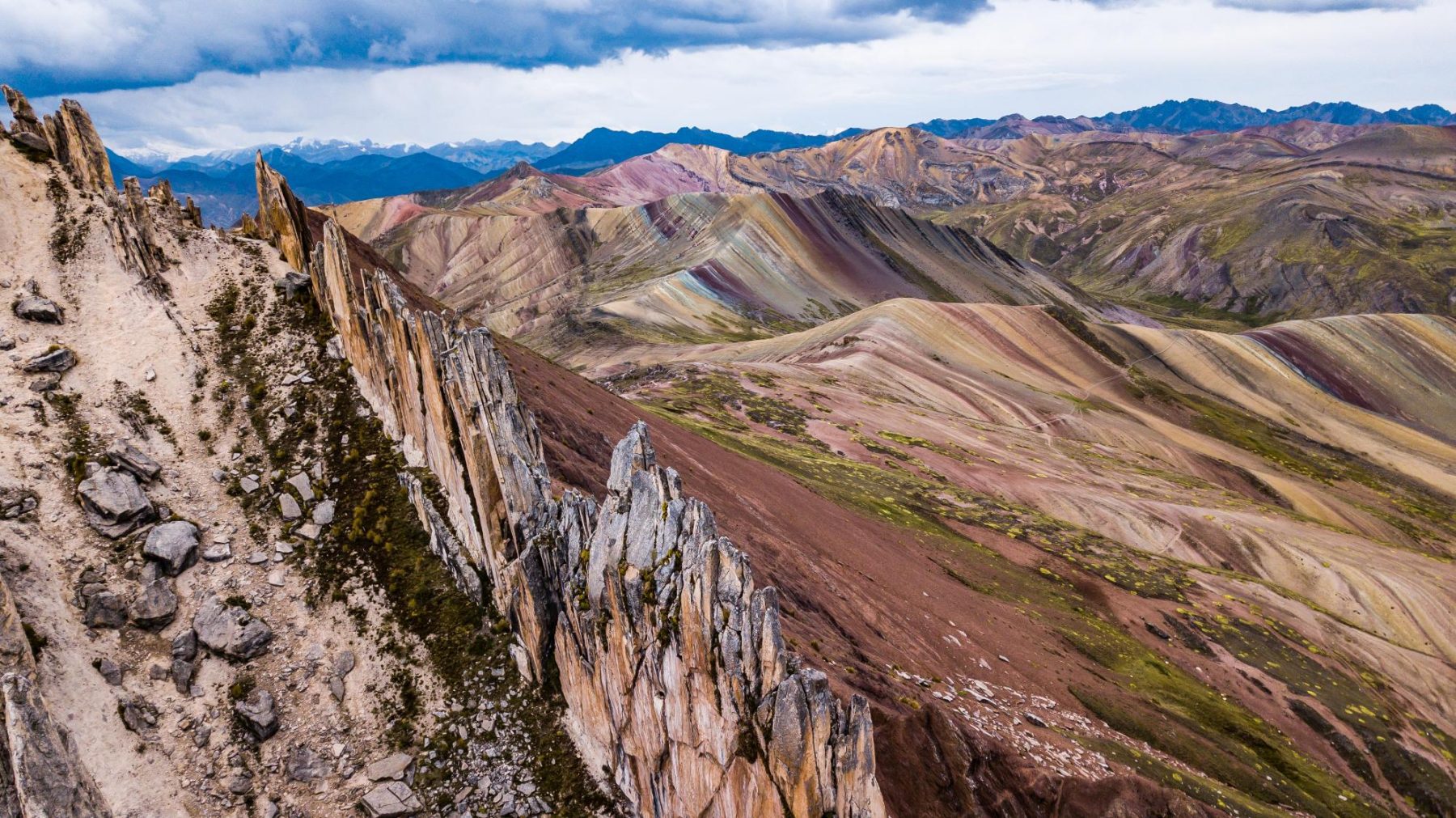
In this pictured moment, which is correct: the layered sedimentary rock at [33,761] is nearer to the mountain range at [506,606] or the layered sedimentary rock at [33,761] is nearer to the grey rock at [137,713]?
the mountain range at [506,606]

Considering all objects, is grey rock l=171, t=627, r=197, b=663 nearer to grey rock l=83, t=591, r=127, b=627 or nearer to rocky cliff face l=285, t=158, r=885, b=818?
grey rock l=83, t=591, r=127, b=627

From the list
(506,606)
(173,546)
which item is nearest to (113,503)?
(173,546)

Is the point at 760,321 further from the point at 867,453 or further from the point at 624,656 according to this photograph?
the point at 624,656

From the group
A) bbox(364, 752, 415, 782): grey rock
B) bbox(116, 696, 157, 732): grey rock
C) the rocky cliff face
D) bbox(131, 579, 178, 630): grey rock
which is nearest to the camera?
the rocky cliff face

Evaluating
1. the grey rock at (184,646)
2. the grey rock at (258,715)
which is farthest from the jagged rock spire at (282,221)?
the grey rock at (258,715)

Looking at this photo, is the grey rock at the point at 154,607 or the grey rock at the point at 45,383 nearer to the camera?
the grey rock at the point at 154,607

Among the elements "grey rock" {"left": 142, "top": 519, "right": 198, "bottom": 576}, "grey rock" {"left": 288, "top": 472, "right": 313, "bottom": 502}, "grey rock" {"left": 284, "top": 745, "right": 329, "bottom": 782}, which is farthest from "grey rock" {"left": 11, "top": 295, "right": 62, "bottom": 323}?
"grey rock" {"left": 284, "top": 745, "right": 329, "bottom": 782}
